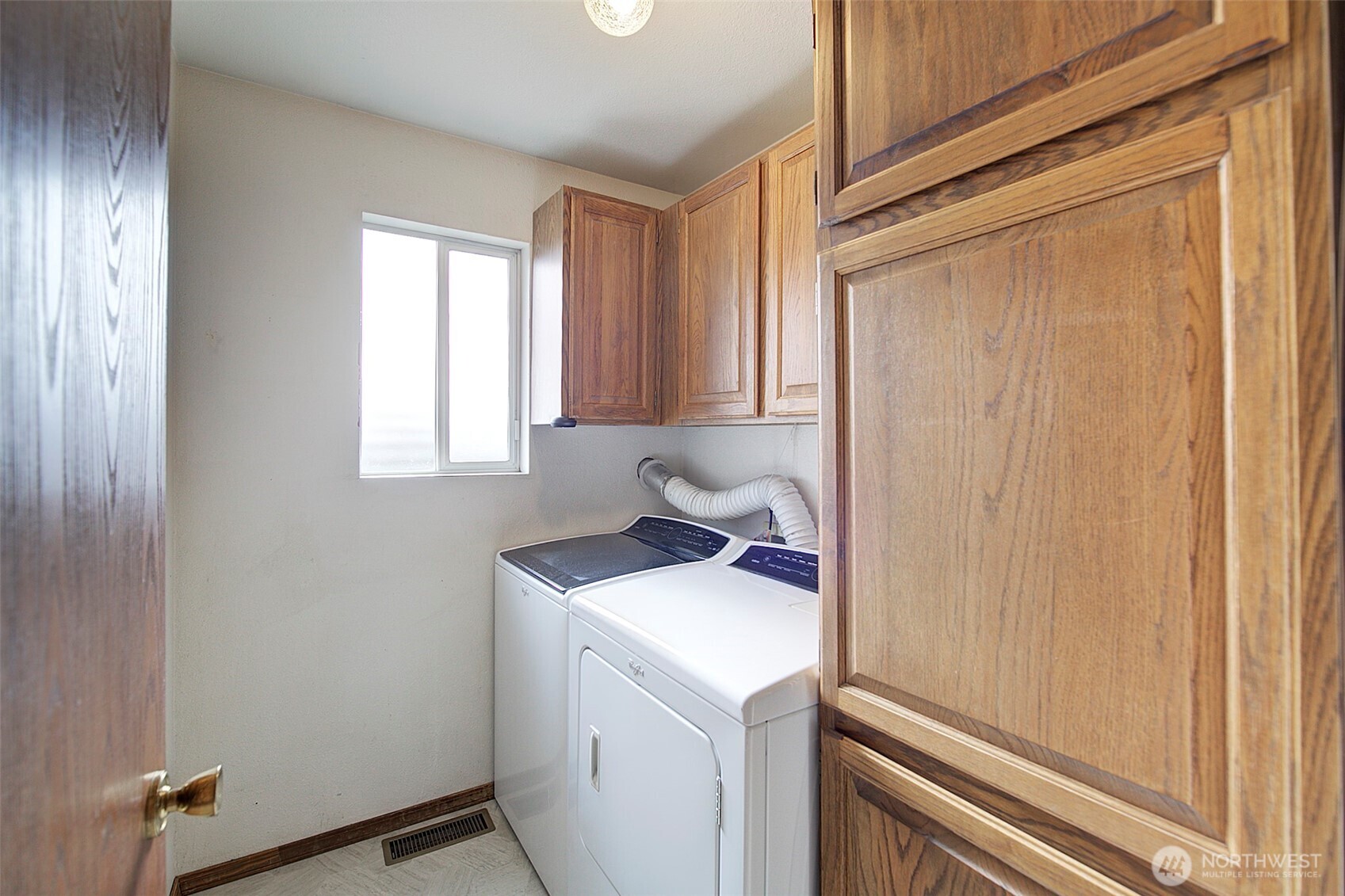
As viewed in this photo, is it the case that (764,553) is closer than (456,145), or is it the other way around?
(764,553)

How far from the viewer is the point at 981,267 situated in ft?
2.59

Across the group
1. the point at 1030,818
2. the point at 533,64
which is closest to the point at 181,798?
the point at 1030,818

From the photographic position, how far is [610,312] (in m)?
2.10

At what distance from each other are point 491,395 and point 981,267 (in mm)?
1929

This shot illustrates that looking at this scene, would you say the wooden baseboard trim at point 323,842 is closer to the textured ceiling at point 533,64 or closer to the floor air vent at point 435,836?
the floor air vent at point 435,836

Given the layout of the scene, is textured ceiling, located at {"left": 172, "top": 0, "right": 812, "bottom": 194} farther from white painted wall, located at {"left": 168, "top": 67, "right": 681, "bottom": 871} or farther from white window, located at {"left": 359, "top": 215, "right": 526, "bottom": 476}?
white window, located at {"left": 359, "top": 215, "right": 526, "bottom": 476}

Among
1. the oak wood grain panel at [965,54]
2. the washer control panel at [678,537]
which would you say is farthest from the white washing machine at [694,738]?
the oak wood grain panel at [965,54]

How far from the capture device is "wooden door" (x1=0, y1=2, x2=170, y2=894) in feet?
1.07

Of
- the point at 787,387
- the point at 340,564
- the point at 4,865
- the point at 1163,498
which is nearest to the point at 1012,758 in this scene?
the point at 1163,498

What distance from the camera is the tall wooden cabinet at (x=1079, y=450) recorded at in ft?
1.77

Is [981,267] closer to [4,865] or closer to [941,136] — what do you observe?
[941,136]

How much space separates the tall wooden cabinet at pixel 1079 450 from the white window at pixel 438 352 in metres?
1.63

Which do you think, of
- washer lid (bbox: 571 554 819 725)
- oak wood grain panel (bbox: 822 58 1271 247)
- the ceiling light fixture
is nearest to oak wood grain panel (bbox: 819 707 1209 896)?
washer lid (bbox: 571 554 819 725)

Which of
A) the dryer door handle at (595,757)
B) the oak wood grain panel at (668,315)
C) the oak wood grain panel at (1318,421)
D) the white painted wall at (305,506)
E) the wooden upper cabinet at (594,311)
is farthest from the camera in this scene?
the oak wood grain panel at (668,315)
